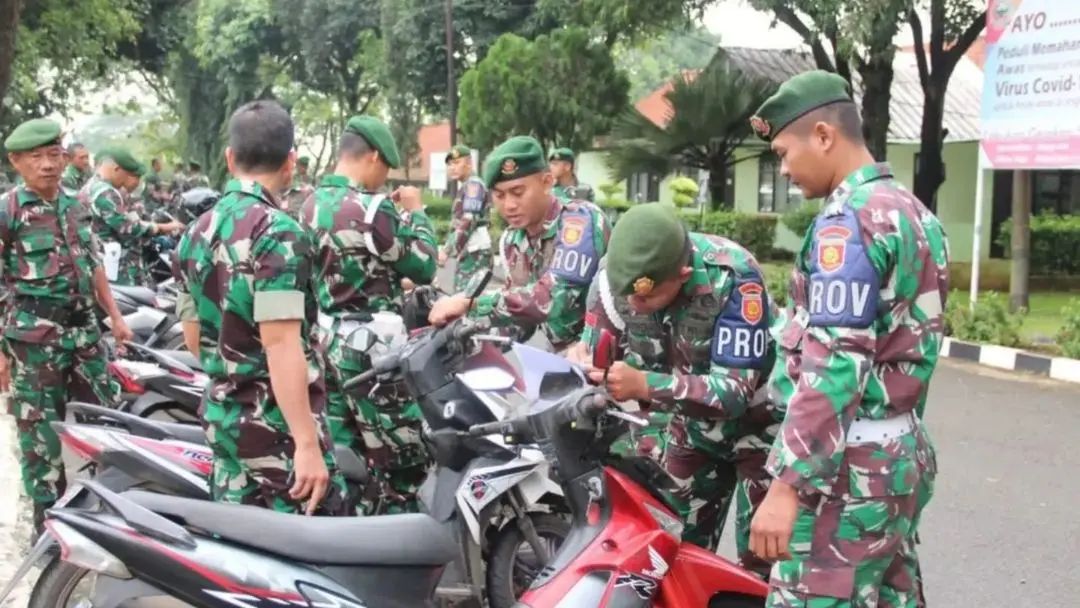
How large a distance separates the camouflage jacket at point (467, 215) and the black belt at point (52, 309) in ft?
14.9

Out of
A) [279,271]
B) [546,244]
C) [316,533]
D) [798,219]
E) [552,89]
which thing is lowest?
[798,219]

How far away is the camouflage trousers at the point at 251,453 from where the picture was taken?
3.03 meters

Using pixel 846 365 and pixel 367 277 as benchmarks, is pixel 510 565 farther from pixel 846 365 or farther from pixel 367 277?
pixel 846 365

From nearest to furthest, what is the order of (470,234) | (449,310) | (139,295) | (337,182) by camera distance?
(449,310)
(337,182)
(139,295)
(470,234)

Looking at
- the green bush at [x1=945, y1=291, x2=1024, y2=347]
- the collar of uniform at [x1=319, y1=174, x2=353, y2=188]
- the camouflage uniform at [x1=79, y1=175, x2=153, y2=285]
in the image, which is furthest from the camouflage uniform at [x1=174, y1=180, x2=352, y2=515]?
the green bush at [x1=945, y1=291, x2=1024, y2=347]

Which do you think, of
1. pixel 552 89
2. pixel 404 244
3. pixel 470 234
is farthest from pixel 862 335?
pixel 552 89

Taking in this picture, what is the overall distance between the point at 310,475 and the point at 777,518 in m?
1.22

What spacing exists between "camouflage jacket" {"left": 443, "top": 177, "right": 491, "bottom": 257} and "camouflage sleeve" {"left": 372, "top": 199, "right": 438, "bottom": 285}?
4824 mm

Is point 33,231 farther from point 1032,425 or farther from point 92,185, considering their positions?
point 1032,425

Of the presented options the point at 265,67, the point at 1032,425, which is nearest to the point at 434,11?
the point at 265,67

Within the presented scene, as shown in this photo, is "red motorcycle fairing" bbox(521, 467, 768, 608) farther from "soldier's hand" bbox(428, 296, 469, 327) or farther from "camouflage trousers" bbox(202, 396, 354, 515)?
"soldier's hand" bbox(428, 296, 469, 327)

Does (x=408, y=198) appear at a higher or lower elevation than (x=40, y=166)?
lower

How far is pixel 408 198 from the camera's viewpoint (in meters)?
4.56

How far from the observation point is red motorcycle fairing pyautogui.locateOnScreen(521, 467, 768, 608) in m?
2.66
